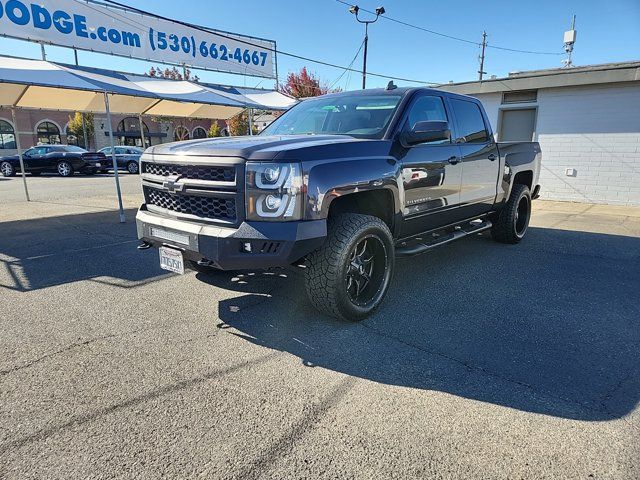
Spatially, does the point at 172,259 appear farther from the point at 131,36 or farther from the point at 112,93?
the point at 131,36

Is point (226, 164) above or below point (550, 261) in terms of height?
above

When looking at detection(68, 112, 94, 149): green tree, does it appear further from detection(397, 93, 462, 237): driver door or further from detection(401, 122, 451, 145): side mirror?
detection(401, 122, 451, 145): side mirror

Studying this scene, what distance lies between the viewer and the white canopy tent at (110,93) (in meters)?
7.78

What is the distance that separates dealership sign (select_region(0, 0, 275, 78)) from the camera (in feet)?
36.1

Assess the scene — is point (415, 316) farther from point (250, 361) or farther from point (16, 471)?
point (16, 471)

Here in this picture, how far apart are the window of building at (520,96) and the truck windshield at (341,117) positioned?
9.12 meters

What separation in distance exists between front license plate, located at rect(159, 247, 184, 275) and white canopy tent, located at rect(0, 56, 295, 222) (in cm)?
484

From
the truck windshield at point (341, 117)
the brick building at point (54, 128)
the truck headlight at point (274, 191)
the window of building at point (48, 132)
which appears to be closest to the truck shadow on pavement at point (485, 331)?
the truck headlight at point (274, 191)

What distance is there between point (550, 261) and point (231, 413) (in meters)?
4.87

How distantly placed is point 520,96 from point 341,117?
967 centimetres

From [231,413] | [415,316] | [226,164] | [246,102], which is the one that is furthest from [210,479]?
[246,102]

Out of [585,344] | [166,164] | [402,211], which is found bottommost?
[585,344]

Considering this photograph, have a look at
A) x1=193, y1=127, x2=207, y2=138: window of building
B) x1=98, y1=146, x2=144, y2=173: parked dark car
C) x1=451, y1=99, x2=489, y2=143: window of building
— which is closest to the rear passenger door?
x1=451, y1=99, x2=489, y2=143: window of building

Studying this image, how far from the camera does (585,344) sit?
334 centimetres
